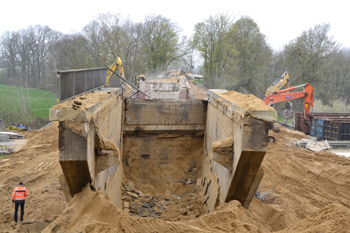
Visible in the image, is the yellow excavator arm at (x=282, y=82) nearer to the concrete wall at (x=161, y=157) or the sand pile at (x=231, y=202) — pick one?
the sand pile at (x=231, y=202)

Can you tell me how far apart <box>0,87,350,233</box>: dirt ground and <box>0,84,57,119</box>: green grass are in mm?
8010

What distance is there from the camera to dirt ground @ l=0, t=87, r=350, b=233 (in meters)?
4.29

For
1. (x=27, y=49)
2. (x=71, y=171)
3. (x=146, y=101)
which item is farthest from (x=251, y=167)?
(x=27, y=49)

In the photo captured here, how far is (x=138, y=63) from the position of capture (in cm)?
2975

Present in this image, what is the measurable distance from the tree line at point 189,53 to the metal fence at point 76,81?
1890 centimetres

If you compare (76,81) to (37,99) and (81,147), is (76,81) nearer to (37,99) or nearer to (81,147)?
(81,147)

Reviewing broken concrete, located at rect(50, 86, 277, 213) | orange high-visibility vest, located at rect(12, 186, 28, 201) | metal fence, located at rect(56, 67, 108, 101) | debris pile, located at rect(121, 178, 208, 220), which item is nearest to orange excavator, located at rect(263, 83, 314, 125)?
broken concrete, located at rect(50, 86, 277, 213)

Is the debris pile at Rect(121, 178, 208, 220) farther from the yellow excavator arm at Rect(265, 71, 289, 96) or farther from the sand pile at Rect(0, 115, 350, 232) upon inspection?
the yellow excavator arm at Rect(265, 71, 289, 96)

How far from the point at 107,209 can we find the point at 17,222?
3.74m

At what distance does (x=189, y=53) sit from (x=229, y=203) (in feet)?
106

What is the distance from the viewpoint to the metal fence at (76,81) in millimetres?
5340

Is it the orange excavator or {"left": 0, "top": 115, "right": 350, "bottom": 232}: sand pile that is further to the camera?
the orange excavator

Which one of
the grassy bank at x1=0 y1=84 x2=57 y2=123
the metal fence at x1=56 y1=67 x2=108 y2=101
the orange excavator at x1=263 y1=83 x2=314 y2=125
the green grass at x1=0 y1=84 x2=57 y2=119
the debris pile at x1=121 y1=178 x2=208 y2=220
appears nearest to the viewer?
the metal fence at x1=56 y1=67 x2=108 y2=101

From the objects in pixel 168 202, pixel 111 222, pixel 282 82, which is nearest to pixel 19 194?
pixel 111 222
